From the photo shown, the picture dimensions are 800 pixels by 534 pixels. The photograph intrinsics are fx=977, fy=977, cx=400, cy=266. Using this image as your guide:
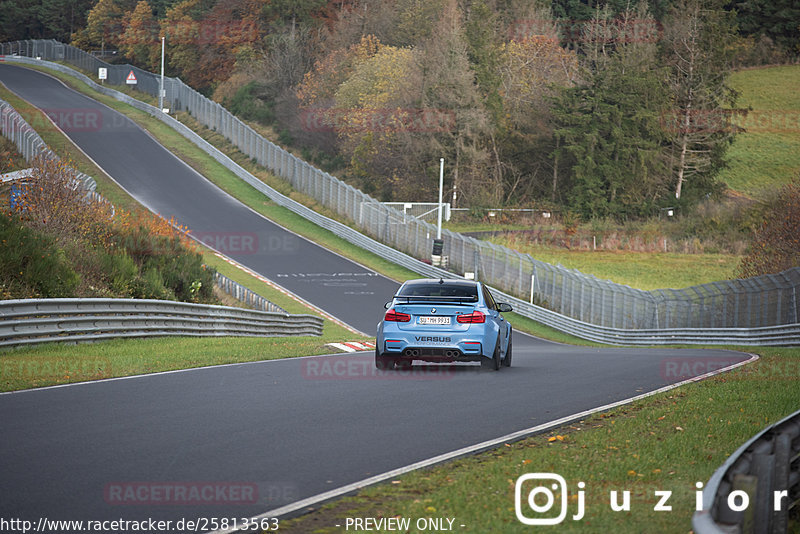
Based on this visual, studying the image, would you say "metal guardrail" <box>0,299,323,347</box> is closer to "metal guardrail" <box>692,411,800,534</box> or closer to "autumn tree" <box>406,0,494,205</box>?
"metal guardrail" <box>692,411,800,534</box>

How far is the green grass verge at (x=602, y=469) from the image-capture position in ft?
22.1

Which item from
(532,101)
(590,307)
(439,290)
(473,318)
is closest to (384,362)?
(439,290)

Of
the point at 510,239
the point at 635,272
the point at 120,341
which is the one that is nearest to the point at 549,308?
the point at 635,272

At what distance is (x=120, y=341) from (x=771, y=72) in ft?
365

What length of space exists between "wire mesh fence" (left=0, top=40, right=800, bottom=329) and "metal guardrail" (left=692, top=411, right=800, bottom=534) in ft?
79.4

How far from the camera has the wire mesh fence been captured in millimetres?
31234

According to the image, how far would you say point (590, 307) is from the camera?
42.4 meters

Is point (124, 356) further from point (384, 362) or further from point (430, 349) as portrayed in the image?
point (430, 349)

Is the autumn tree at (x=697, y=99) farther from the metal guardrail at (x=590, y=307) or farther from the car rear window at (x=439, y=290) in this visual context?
the car rear window at (x=439, y=290)

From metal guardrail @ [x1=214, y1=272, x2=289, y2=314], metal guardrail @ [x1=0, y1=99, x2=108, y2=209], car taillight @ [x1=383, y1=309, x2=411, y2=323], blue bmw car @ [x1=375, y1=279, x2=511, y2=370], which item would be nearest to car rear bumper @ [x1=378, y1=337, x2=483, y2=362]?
blue bmw car @ [x1=375, y1=279, x2=511, y2=370]

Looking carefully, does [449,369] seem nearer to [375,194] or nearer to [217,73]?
[375,194]

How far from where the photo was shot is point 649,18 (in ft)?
310

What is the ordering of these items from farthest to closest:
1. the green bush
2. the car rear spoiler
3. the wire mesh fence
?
the wire mesh fence → the green bush → the car rear spoiler

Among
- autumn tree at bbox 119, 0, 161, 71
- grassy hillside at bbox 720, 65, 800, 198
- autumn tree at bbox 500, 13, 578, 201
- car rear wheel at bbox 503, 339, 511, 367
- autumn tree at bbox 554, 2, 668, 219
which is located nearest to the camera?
car rear wheel at bbox 503, 339, 511, 367
